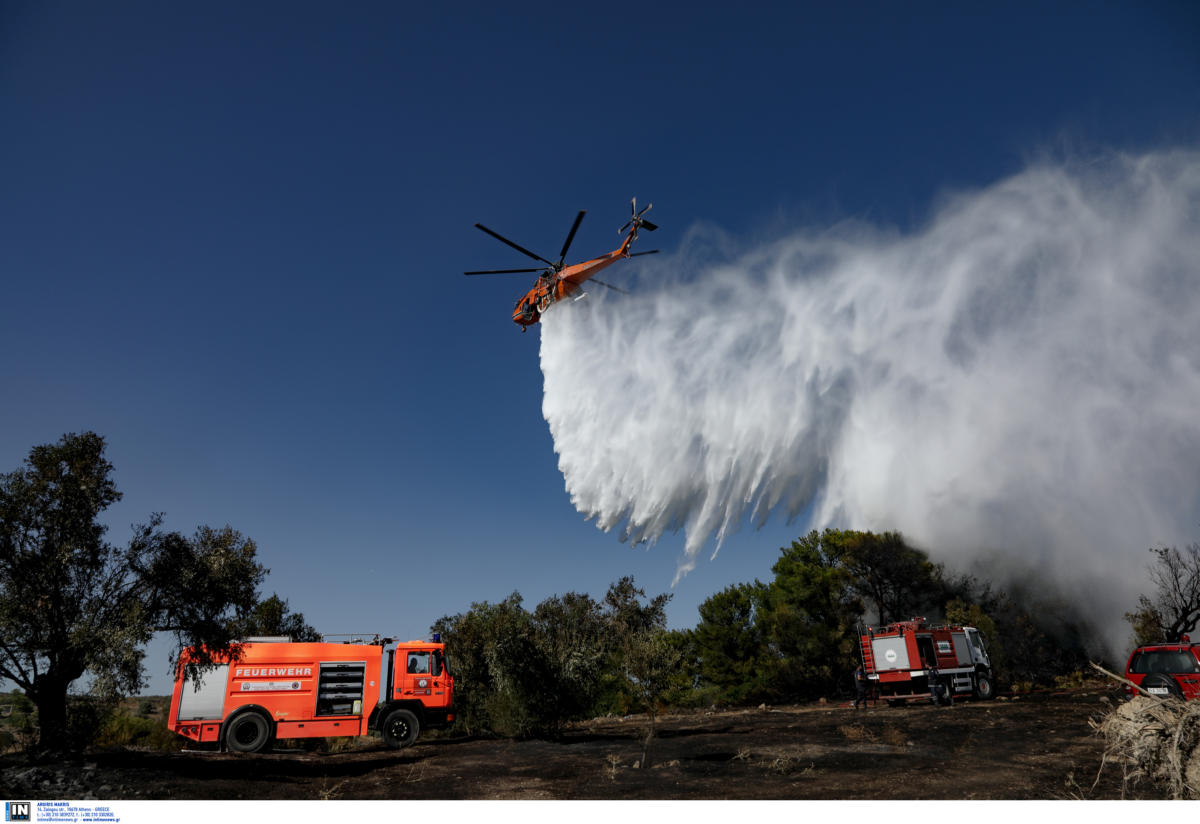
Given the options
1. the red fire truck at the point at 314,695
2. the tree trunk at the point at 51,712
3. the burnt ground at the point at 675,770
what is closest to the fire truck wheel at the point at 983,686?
the burnt ground at the point at 675,770

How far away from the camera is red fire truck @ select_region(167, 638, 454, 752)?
2130cm

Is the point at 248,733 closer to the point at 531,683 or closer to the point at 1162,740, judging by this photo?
the point at 531,683

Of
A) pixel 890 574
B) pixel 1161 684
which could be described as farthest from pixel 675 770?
pixel 890 574

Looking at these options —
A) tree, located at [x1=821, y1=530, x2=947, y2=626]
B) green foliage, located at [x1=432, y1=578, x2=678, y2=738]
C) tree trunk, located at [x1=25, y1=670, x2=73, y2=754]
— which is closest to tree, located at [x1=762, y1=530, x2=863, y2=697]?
tree, located at [x1=821, y1=530, x2=947, y2=626]

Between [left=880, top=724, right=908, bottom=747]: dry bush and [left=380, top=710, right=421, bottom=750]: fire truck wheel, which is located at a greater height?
[left=380, top=710, right=421, bottom=750]: fire truck wheel

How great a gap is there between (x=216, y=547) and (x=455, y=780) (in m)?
8.93

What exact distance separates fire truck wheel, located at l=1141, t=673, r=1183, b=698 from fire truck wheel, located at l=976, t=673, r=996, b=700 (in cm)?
1606

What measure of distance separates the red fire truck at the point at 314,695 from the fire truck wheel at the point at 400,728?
1.3 inches

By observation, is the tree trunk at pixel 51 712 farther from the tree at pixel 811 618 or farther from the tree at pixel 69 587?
the tree at pixel 811 618

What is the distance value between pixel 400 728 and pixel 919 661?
76.0ft

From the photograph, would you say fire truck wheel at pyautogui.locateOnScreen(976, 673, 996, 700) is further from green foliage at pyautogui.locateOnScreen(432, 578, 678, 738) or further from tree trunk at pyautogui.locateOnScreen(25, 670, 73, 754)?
tree trunk at pyautogui.locateOnScreen(25, 670, 73, 754)

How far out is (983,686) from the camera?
110 ft
